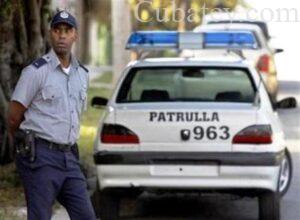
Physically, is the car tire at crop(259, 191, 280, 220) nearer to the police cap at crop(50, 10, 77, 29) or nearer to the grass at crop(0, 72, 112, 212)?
the grass at crop(0, 72, 112, 212)

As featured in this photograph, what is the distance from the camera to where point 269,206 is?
25.6 feet

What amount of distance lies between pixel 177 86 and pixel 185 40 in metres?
0.74

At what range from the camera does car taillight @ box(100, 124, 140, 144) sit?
25.1 feet

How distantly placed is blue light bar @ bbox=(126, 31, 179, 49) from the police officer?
320cm

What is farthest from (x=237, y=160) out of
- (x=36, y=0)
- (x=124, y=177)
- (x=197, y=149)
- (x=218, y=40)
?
(x=36, y=0)

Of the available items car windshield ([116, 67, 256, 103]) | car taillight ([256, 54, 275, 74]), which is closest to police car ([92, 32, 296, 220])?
car windshield ([116, 67, 256, 103])

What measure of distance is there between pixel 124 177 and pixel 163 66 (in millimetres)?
1244

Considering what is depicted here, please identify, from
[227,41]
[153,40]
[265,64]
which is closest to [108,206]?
[153,40]

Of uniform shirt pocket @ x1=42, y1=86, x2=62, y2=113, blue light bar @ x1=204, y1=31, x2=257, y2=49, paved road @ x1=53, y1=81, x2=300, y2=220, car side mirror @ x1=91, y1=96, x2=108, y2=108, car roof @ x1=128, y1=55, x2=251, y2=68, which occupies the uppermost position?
uniform shirt pocket @ x1=42, y1=86, x2=62, y2=113

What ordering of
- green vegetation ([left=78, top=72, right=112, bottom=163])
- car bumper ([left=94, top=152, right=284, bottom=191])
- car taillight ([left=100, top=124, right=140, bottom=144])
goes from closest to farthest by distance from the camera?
car bumper ([left=94, top=152, right=284, bottom=191]), car taillight ([left=100, top=124, right=140, bottom=144]), green vegetation ([left=78, top=72, right=112, bottom=163])

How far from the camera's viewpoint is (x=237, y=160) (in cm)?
752

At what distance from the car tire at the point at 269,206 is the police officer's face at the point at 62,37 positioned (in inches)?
112

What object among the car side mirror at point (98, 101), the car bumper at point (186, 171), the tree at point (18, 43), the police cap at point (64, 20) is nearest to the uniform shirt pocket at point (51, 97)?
the police cap at point (64, 20)

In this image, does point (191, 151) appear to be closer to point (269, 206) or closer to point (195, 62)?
point (269, 206)
